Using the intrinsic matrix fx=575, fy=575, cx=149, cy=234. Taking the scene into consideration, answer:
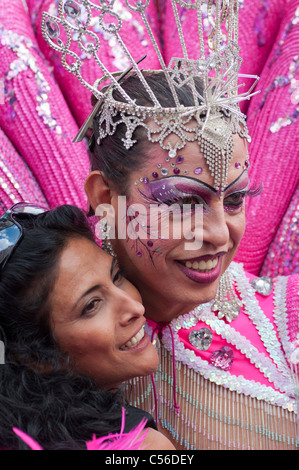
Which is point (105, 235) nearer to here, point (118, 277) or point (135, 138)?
point (118, 277)

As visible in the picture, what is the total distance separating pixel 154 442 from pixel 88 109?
55.1 inches

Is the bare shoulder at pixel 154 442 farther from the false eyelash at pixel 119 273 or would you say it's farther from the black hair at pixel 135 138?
the black hair at pixel 135 138

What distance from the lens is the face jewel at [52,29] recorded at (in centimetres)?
137

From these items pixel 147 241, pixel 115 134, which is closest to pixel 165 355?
pixel 147 241

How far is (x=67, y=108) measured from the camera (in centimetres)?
212

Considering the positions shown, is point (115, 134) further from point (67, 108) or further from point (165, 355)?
point (67, 108)

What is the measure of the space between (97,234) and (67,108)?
871mm

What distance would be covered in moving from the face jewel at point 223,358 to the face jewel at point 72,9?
889mm

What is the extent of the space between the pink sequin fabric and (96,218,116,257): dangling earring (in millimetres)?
625

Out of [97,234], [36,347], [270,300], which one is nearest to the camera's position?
[36,347]

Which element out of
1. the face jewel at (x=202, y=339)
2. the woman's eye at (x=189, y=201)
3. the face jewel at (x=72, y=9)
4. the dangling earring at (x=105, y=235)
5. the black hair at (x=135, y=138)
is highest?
the face jewel at (x=72, y=9)

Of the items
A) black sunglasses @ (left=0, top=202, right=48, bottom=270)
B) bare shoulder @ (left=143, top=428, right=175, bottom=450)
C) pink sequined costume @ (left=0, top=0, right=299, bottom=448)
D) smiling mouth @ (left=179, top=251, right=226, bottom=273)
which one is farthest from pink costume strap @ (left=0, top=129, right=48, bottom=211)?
bare shoulder @ (left=143, top=428, right=175, bottom=450)

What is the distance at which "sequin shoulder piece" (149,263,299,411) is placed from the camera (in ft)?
4.75

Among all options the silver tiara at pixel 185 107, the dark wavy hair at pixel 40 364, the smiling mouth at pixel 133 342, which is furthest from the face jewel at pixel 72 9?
the smiling mouth at pixel 133 342
